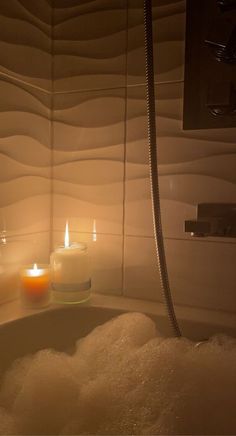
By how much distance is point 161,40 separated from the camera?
0.92 metres

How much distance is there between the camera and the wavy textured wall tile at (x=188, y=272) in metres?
0.89

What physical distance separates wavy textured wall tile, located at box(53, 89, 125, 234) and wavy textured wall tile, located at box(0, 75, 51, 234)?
0.12ft

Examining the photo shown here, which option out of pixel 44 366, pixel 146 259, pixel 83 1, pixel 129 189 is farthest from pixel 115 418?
pixel 83 1

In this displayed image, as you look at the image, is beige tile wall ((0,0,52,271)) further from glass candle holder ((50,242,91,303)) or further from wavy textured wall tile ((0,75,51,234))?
glass candle holder ((50,242,91,303))

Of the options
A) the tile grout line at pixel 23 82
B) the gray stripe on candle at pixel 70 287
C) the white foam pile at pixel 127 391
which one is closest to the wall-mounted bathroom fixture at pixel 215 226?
the white foam pile at pixel 127 391

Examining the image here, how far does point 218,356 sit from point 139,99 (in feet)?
2.07

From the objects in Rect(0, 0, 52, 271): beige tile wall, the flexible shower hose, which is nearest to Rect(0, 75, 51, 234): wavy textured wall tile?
Rect(0, 0, 52, 271): beige tile wall

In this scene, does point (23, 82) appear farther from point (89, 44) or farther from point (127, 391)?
point (127, 391)

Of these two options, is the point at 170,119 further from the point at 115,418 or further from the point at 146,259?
the point at 115,418

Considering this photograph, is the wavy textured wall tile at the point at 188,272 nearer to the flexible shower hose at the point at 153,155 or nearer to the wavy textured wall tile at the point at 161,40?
the flexible shower hose at the point at 153,155

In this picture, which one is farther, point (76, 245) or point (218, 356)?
point (76, 245)

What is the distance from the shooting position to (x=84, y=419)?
25.7 inches

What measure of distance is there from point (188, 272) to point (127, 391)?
342mm

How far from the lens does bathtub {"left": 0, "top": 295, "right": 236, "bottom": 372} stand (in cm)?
83
